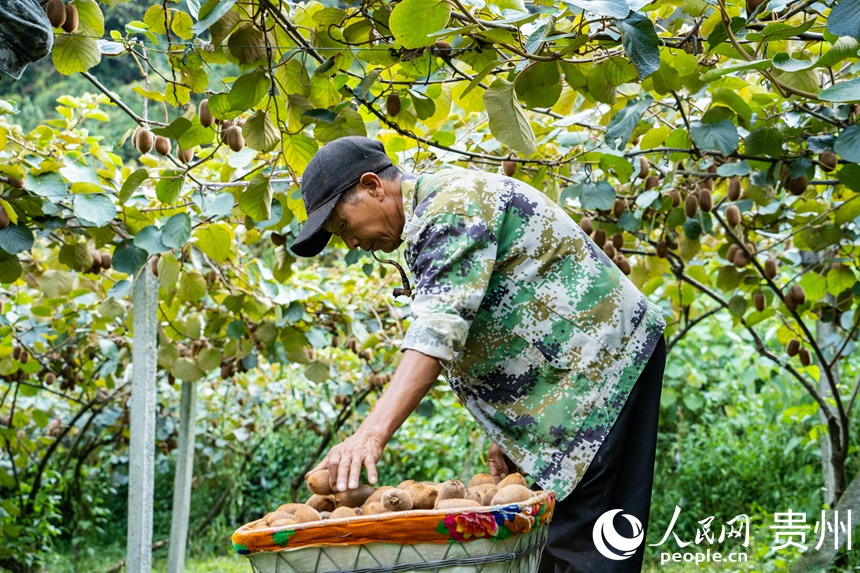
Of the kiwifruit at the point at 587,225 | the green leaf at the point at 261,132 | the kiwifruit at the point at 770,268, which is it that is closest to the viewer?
the green leaf at the point at 261,132

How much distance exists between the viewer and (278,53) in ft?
7.64

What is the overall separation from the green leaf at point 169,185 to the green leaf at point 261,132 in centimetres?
33

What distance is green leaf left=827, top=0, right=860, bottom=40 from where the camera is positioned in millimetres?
1521

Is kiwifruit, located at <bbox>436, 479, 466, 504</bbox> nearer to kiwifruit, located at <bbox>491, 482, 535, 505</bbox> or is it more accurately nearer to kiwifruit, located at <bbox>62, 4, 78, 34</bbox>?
kiwifruit, located at <bbox>491, 482, 535, 505</bbox>

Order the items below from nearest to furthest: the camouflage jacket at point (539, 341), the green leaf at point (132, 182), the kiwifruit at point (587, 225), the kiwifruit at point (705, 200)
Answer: the camouflage jacket at point (539, 341)
the green leaf at point (132, 182)
the kiwifruit at point (705, 200)
the kiwifruit at point (587, 225)

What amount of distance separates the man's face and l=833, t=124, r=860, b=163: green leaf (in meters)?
1.07

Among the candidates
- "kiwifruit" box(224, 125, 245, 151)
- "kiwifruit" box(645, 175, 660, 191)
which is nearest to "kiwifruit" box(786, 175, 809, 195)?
"kiwifruit" box(645, 175, 660, 191)

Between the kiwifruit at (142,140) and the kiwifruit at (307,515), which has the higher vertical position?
the kiwifruit at (142,140)

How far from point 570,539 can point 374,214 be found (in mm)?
768

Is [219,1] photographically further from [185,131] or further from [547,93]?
[547,93]

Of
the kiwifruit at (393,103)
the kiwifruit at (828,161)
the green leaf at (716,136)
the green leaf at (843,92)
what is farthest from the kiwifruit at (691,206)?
the green leaf at (843,92)

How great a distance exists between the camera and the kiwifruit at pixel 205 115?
2467 millimetres

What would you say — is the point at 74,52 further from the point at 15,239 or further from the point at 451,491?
the point at 451,491

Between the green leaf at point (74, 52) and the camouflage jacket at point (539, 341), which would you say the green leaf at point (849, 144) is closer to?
the camouflage jacket at point (539, 341)
